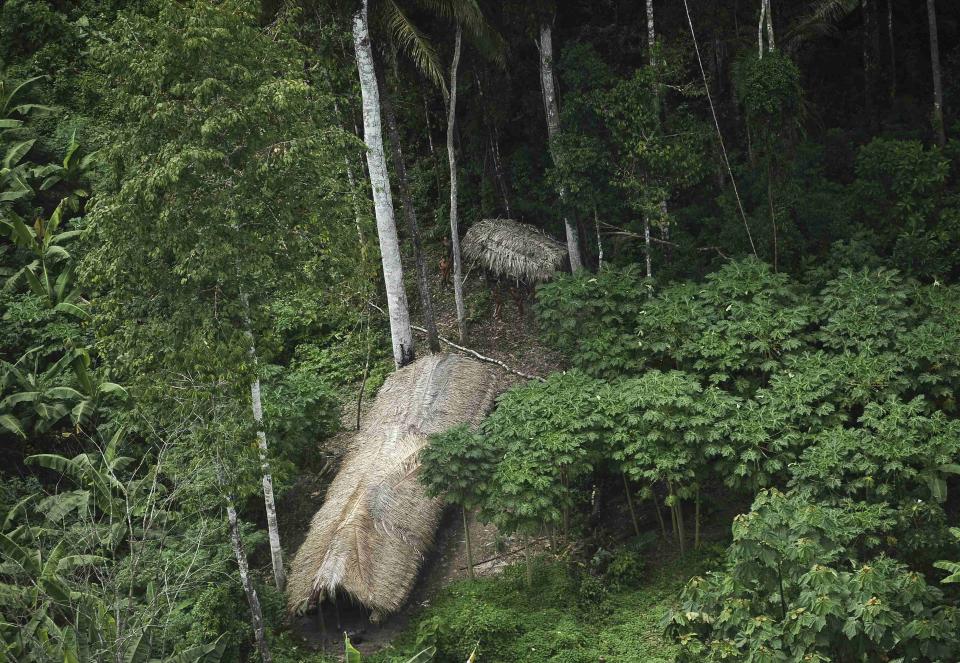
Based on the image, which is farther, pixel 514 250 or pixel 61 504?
pixel 514 250

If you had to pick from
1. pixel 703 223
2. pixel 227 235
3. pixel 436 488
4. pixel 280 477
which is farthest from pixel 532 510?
pixel 703 223

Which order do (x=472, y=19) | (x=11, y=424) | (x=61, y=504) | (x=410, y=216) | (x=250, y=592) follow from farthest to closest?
(x=410, y=216) → (x=472, y=19) → (x=11, y=424) → (x=61, y=504) → (x=250, y=592)

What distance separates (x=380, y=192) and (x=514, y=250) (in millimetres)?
3564

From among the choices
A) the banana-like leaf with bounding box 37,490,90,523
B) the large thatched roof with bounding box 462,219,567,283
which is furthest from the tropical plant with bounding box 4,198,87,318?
the large thatched roof with bounding box 462,219,567,283

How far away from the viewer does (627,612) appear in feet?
35.2

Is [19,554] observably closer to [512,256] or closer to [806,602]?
[806,602]

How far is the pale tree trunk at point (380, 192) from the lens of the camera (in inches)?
587

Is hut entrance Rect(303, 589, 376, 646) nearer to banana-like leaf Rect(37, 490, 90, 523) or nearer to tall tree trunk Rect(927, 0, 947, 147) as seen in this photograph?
banana-like leaf Rect(37, 490, 90, 523)

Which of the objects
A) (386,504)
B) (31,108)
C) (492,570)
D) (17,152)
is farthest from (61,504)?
(31,108)

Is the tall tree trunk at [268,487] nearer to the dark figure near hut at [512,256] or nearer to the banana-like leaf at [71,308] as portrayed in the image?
the banana-like leaf at [71,308]

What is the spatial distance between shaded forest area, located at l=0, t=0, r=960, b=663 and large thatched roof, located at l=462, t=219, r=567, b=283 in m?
0.10

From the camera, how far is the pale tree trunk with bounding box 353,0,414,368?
49.0ft

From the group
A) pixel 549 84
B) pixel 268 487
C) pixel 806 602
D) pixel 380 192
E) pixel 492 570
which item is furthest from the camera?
pixel 549 84

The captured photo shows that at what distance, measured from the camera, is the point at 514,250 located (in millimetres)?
17375
